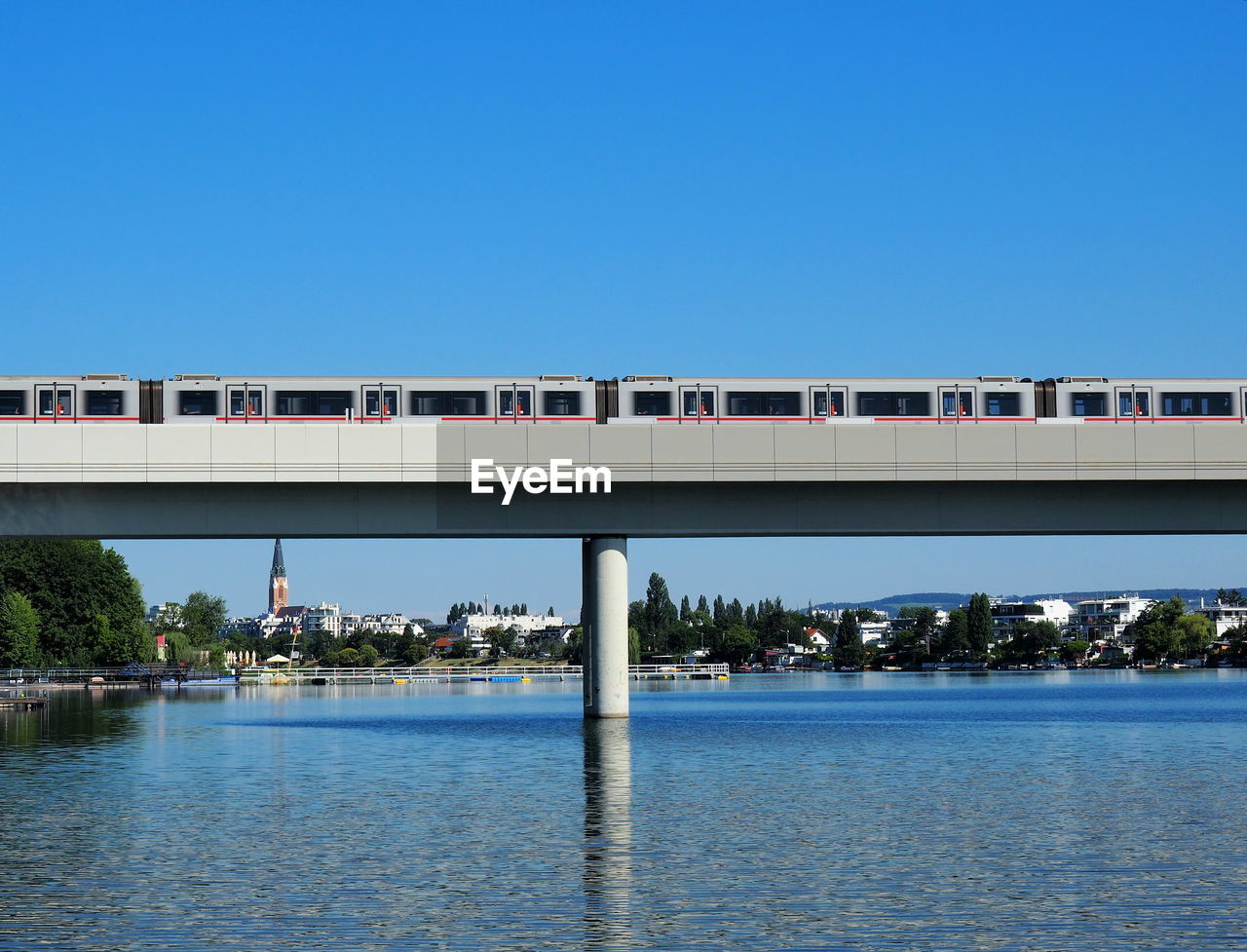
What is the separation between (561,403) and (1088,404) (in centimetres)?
2310

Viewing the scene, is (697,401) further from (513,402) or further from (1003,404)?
(1003,404)

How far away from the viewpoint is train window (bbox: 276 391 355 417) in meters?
62.7

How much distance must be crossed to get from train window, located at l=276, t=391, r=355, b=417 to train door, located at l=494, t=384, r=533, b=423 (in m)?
6.42

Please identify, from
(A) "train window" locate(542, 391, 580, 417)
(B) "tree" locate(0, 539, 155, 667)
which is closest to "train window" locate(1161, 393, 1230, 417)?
(A) "train window" locate(542, 391, 580, 417)

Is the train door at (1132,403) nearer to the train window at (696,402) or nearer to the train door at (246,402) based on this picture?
the train window at (696,402)

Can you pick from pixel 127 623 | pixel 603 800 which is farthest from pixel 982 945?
pixel 127 623

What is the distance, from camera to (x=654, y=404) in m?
64.0

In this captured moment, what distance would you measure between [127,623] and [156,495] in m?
99.3

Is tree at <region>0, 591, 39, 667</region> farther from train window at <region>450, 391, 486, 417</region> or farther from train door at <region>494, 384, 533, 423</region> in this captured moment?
train door at <region>494, 384, 533, 423</region>

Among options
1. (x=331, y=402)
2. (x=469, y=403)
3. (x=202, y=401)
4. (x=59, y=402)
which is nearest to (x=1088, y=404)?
(x=469, y=403)

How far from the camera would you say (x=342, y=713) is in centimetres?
8575

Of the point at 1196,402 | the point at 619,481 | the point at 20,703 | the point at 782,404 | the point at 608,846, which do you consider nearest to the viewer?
the point at 608,846

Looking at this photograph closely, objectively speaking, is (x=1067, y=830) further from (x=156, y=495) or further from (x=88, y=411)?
(x=88, y=411)

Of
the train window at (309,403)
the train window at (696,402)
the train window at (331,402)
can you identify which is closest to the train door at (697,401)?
the train window at (696,402)
